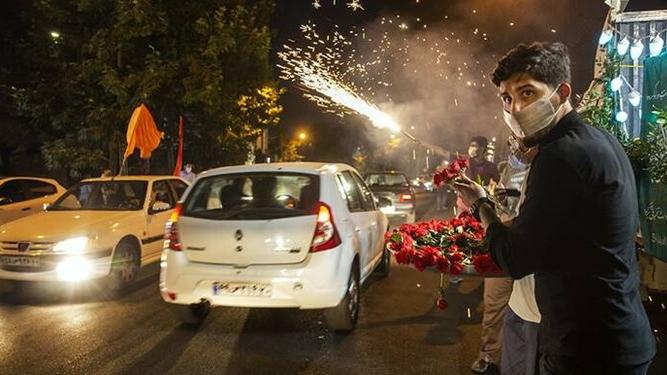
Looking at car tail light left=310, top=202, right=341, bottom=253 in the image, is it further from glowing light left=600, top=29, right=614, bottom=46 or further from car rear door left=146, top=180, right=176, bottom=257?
glowing light left=600, top=29, right=614, bottom=46

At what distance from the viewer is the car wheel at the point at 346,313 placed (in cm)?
539

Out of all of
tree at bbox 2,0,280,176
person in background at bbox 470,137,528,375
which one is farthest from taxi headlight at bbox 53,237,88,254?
tree at bbox 2,0,280,176

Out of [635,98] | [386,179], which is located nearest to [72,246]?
[635,98]

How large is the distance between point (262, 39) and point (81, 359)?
43.0 feet

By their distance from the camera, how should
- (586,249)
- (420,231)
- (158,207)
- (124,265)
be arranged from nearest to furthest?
(586,249)
(420,231)
(124,265)
(158,207)

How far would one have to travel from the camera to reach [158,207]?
848 cm

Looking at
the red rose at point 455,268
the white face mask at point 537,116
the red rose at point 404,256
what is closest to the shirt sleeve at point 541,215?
the white face mask at point 537,116

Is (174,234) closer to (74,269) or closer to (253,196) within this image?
(253,196)

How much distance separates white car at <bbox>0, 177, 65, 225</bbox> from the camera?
10.3 m

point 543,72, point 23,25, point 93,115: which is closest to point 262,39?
point 93,115

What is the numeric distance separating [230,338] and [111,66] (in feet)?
35.4

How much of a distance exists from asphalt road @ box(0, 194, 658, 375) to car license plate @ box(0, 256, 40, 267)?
48 centimetres

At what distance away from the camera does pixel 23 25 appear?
16797mm

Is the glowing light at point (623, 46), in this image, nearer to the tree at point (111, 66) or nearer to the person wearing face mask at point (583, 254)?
the person wearing face mask at point (583, 254)
